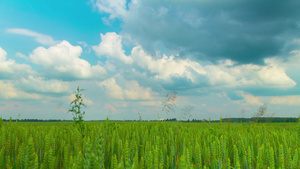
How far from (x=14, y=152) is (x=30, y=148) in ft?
5.72

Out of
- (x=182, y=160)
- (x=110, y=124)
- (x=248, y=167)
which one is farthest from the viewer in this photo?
(x=110, y=124)

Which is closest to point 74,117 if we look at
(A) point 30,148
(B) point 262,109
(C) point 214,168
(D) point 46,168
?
(D) point 46,168

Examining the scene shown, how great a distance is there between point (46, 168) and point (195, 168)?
1693 millimetres

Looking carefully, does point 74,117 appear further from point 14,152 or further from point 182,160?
point 182,160

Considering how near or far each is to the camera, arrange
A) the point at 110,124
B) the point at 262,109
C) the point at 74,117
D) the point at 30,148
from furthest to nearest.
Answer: the point at 262,109 < the point at 110,124 < the point at 74,117 < the point at 30,148

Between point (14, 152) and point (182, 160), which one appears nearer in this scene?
point (182, 160)

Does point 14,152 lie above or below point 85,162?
below

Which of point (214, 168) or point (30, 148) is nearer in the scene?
point (30, 148)

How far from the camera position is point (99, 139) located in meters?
1.31

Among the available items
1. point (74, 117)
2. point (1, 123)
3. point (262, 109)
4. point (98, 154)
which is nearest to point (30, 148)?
point (98, 154)

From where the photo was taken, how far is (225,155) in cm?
296

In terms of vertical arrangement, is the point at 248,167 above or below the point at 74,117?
below

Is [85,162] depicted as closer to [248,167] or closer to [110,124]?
[248,167]

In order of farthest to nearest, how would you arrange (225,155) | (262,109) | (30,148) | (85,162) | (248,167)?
1. (262,109)
2. (225,155)
3. (248,167)
4. (30,148)
5. (85,162)
